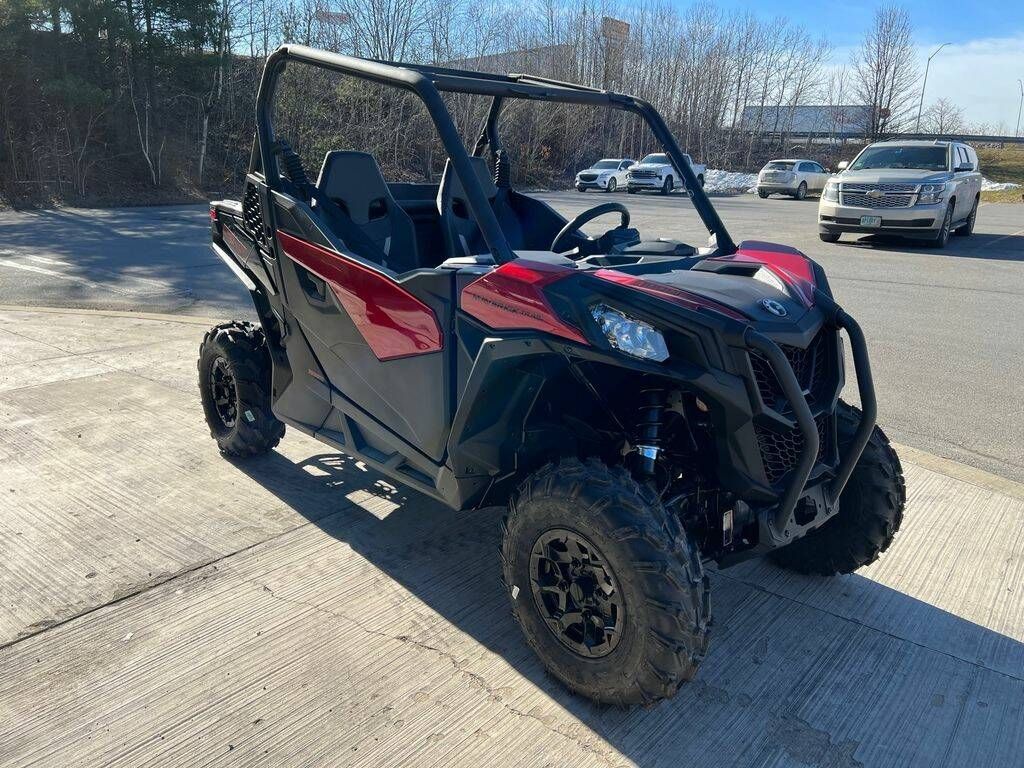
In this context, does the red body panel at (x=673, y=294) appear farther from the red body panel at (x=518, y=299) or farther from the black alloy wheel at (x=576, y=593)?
the black alloy wheel at (x=576, y=593)

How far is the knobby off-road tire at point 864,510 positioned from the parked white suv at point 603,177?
26.7 meters

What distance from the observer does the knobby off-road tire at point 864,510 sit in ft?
9.89

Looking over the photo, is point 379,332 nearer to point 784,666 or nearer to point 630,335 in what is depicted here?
point 630,335

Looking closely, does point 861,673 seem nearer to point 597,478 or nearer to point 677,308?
point 597,478

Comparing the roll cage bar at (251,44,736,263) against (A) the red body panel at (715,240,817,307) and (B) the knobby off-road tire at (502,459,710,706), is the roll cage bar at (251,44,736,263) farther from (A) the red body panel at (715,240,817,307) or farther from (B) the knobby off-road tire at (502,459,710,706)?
(B) the knobby off-road tire at (502,459,710,706)

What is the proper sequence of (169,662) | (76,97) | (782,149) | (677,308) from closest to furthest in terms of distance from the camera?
1. (677,308)
2. (169,662)
3. (76,97)
4. (782,149)

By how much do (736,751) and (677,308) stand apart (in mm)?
1272

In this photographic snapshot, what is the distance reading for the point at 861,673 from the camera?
276 centimetres

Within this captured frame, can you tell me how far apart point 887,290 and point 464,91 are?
26.5 ft

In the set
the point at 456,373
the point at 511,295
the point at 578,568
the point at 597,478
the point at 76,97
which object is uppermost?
the point at 76,97

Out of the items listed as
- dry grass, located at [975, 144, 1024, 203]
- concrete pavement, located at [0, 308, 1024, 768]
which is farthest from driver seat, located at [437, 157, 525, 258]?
dry grass, located at [975, 144, 1024, 203]

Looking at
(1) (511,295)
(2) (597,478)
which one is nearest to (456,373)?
A: (1) (511,295)

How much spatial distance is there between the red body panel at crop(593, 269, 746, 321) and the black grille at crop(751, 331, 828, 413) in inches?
6.1

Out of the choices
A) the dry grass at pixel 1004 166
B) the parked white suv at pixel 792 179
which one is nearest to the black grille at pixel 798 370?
the parked white suv at pixel 792 179
